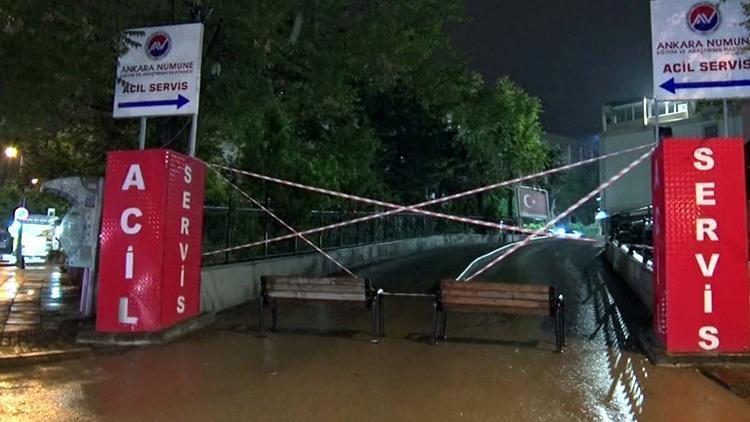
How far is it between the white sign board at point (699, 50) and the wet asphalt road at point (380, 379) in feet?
10.8

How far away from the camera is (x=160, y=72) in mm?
9625

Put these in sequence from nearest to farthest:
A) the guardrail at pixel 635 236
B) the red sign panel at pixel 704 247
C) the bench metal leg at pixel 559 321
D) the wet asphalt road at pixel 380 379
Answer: the wet asphalt road at pixel 380 379, the red sign panel at pixel 704 247, the bench metal leg at pixel 559 321, the guardrail at pixel 635 236

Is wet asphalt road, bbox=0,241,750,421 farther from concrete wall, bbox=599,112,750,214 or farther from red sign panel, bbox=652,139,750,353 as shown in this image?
concrete wall, bbox=599,112,750,214

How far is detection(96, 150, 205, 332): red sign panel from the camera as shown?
8.95 metres

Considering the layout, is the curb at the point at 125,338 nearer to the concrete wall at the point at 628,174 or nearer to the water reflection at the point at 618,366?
the water reflection at the point at 618,366

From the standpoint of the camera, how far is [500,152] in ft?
132

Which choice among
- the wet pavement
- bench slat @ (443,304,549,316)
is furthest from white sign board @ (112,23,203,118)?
bench slat @ (443,304,549,316)

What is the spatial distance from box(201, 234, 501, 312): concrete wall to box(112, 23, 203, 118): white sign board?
9.59ft

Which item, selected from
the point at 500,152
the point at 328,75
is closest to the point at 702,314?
the point at 328,75

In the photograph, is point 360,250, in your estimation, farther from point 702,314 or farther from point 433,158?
point 702,314

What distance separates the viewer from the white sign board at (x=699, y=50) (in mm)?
8047

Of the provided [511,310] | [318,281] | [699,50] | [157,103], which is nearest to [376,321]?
[318,281]

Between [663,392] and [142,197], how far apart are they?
22.0ft

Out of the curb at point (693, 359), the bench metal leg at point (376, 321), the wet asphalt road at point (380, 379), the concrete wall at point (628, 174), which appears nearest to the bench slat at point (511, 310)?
the wet asphalt road at point (380, 379)
